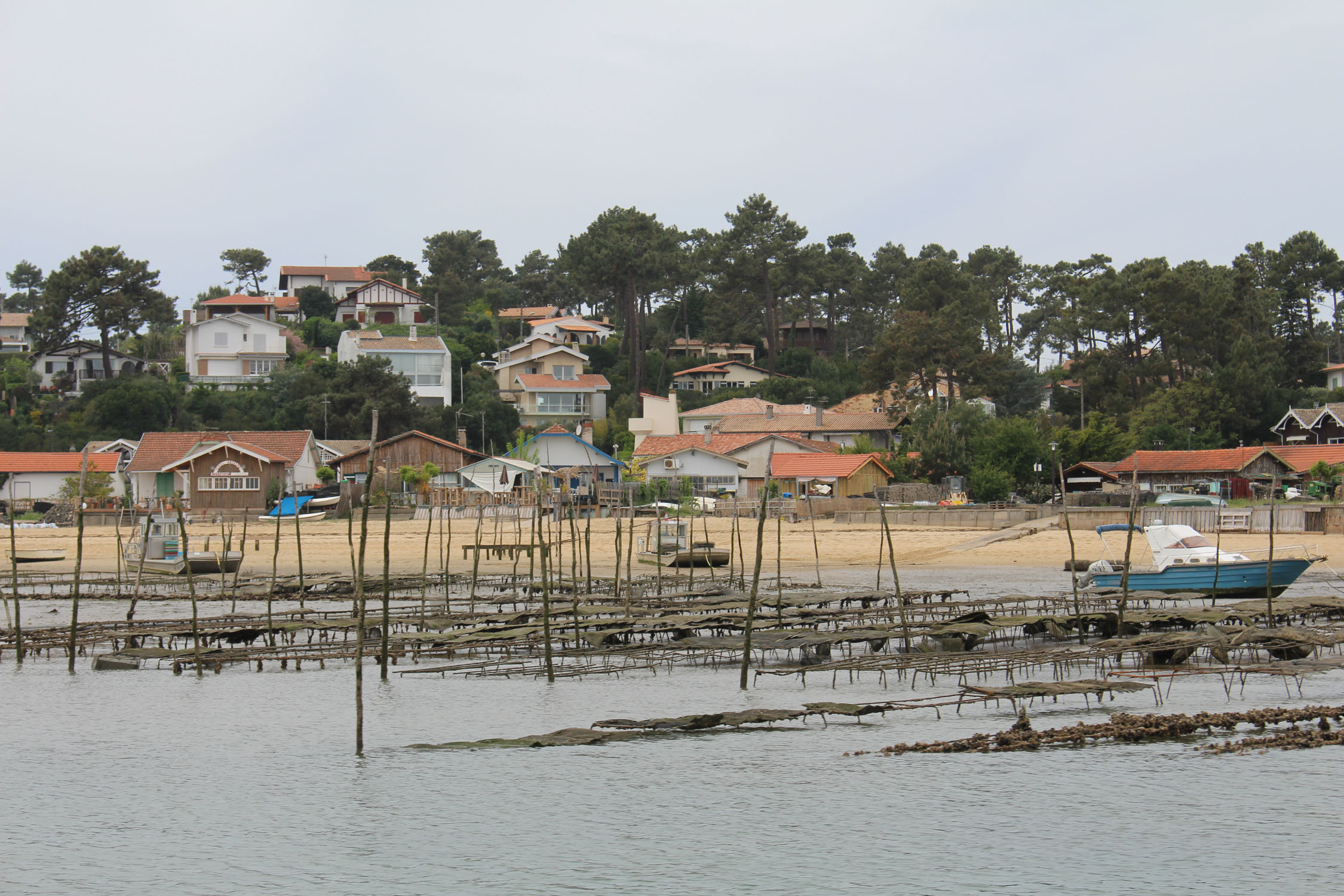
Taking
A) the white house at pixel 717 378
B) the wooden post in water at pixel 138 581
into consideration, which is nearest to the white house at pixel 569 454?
the white house at pixel 717 378

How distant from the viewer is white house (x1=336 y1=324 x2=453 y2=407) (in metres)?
81.4

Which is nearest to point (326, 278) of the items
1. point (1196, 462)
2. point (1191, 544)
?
point (1196, 462)

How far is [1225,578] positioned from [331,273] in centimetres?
9086

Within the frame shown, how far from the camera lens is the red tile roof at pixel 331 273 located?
350ft

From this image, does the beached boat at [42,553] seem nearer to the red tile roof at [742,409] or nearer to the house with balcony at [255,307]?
the red tile roof at [742,409]

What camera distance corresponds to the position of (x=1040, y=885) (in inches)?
514

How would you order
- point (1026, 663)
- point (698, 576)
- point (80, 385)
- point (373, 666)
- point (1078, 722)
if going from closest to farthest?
point (1078, 722) < point (1026, 663) < point (373, 666) < point (698, 576) < point (80, 385)

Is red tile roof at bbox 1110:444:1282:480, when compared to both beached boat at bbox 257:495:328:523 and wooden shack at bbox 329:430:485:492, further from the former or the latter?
beached boat at bbox 257:495:328:523

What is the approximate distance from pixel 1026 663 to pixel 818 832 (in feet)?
27.6

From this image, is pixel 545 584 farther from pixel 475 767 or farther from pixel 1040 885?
pixel 1040 885

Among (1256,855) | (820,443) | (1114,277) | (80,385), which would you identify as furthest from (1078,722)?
(80,385)

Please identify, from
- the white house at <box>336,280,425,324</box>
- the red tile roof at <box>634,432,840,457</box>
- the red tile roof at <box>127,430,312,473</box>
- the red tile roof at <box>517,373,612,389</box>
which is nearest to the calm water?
the red tile roof at <box>127,430,312,473</box>

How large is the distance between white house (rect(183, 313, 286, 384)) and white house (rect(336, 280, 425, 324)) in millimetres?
12270

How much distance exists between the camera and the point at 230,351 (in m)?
83.9
